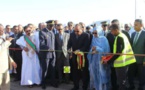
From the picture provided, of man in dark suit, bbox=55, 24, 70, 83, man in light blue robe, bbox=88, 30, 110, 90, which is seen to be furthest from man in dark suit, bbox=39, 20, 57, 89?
man in light blue robe, bbox=88, 30, 110, 90

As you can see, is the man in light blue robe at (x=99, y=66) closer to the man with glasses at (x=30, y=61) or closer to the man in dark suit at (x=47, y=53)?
the man in dark suit at (x=47, y=53)

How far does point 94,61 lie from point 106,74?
0.50 meters

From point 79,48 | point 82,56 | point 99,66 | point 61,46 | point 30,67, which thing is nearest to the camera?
point 99,66

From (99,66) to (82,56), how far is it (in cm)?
79

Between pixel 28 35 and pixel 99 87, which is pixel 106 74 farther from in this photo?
pixel 28 35

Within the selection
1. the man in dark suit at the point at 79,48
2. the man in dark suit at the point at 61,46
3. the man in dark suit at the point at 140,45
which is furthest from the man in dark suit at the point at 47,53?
the man in dark suit at the point at 140,45

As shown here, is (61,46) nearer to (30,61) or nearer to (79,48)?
(79,48)

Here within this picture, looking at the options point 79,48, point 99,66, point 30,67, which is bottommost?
point 30,67

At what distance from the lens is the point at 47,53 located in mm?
7707

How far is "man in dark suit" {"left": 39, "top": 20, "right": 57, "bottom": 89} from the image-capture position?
7.73 meters

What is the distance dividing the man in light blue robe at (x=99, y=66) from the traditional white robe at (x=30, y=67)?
205cm

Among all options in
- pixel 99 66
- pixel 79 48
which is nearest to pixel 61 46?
pixel 79 48

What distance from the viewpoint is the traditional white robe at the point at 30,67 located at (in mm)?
7898

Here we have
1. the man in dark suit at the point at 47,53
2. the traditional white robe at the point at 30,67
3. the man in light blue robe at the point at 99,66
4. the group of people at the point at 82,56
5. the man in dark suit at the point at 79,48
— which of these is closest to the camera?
the group of people at the point at 82,56
